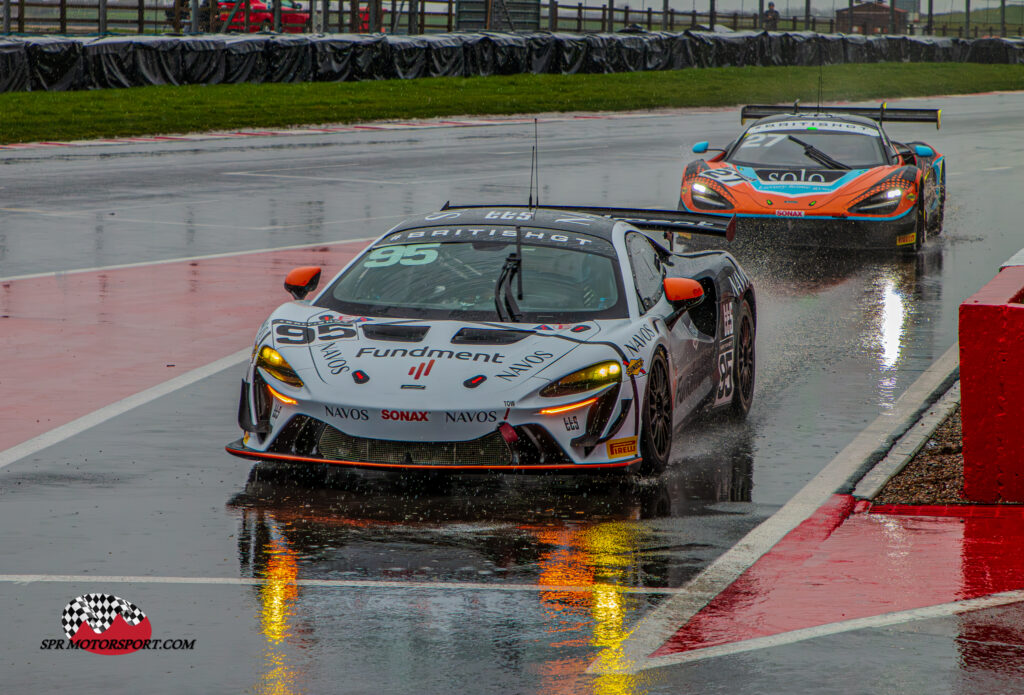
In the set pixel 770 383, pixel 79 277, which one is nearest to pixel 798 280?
pixel 770 383

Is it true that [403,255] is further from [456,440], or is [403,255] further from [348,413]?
[456,440]

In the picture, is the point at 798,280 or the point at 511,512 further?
the point at 798,280

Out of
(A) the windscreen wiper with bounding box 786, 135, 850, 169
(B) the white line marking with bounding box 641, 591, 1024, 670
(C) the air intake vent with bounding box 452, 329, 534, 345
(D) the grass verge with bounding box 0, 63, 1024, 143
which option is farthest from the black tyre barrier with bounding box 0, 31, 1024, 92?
(B) the white line marking with bounding box 641, 591, 1024, 670

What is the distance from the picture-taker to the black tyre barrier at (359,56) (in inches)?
1438

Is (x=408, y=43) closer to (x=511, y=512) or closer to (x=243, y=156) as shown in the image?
(x=243, y=156)

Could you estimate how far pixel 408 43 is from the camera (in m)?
46.2

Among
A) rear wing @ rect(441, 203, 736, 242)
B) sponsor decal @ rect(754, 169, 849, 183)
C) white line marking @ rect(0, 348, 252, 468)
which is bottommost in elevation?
white line marking @ rect(0, 348, 252, 468)

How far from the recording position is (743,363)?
33.4 feet

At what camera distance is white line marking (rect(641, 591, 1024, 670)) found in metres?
5.58

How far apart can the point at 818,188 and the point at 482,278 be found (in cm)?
929

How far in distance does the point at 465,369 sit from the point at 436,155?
73.2 feet

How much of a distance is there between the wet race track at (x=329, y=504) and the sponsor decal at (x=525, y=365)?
60cm
